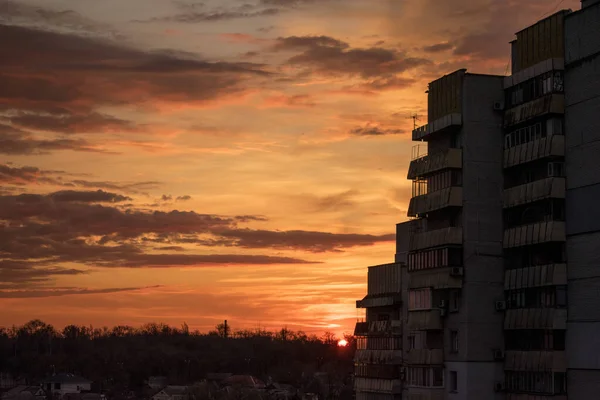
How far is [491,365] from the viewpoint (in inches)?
Answer: 2995

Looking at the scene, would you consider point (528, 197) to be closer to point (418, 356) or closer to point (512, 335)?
point (512, 335)

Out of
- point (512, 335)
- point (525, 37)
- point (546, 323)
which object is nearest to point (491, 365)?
point (512, 335)

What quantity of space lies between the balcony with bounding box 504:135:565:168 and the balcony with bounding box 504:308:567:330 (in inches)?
421

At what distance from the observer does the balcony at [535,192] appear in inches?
2771

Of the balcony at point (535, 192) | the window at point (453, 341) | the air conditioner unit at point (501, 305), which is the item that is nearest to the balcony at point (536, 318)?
the air conditioner unit at point (501, 305)

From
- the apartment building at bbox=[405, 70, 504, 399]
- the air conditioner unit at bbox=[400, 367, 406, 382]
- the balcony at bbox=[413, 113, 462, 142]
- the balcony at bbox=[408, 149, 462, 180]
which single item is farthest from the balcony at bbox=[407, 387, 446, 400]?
the balcony at bbox=[413, 113, 462, 142]

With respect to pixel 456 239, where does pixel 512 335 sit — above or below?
below

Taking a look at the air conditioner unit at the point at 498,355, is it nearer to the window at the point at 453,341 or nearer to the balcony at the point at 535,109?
the window at the point at 453,341

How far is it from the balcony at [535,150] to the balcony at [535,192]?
Result: 1.80m

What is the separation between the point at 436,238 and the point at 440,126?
8.70m

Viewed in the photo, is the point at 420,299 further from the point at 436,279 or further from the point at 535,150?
the point at 535,150

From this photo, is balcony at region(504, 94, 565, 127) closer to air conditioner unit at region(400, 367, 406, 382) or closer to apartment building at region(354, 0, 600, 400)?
apartment building at region(354, 0, 600, 400)

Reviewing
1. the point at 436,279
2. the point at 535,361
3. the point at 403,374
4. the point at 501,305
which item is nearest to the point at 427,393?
the point at 436,279

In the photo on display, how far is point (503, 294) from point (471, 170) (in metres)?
9.63
